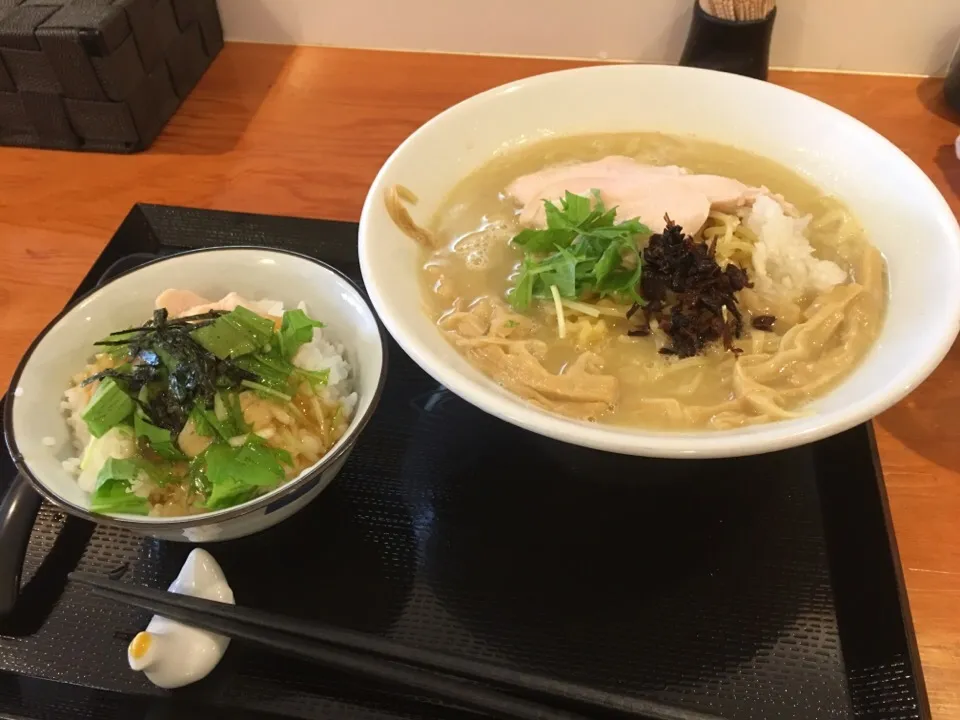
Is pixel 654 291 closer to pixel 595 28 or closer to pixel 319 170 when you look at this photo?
pixel 319 170

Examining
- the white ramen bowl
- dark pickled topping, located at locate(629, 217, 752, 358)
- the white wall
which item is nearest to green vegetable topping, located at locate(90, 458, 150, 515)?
the white ramen bowl

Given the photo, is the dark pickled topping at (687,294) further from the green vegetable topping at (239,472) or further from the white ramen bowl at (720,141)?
the green vegetable topping at (239,472)

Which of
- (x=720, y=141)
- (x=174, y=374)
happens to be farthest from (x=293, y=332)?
(x=720, y=141)

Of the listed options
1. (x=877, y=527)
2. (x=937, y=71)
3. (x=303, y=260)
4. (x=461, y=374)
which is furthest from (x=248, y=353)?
(x=937, y=71)

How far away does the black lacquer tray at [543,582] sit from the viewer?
102cm

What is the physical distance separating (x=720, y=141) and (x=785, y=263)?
17.1 inches

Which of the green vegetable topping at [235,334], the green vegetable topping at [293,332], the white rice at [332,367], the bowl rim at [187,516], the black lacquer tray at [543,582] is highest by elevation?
the green vegetable topping at [235,334]

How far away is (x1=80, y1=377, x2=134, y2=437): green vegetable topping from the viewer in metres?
1.11

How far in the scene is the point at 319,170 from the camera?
2.02 meters

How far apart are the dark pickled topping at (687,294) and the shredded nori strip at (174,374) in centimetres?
69

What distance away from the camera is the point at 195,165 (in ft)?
6.70

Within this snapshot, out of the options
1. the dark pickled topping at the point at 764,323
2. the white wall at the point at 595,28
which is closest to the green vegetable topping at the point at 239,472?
the dark pickled topping at the point at 764,323

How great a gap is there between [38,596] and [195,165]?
1.28 metres

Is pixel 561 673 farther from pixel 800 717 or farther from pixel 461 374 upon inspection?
pixel 461 374
